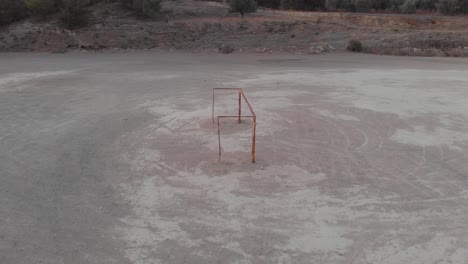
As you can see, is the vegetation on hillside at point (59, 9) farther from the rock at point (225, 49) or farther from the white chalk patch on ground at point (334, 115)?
the white chalk patch on ground at point (334, 115)

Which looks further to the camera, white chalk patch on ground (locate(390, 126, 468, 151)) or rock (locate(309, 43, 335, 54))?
rock (locate(309, 43, 335, 54))

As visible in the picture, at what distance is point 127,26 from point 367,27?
18.4 m

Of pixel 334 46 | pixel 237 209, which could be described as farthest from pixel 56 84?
pixel 334 46

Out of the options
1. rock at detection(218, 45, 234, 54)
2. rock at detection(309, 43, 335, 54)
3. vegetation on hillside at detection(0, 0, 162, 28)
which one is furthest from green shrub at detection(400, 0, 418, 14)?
vegetation on hillside at detection(0, 0, 162, 28)

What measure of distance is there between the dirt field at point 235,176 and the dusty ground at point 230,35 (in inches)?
496

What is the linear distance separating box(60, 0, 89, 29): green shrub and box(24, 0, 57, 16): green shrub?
1.52m

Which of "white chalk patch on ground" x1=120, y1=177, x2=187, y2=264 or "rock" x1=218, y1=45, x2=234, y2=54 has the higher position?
"rock" x1=218, y1=45, x2=234, y2=54

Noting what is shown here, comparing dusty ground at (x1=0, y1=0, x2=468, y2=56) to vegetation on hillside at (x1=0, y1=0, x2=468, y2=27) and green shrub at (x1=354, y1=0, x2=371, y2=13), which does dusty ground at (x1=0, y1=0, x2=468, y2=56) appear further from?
green shrub at (x1=354, y1=0, x2=371, y2=13)

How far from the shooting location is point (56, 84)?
20.3m

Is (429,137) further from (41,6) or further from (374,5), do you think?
(374,5)

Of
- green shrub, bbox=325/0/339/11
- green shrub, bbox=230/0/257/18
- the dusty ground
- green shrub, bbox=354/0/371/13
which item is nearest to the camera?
the dusty ground

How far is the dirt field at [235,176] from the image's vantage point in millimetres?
7320

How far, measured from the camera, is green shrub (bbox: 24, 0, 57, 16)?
1368 inches

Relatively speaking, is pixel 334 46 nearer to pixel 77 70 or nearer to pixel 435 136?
pixel 77 70
